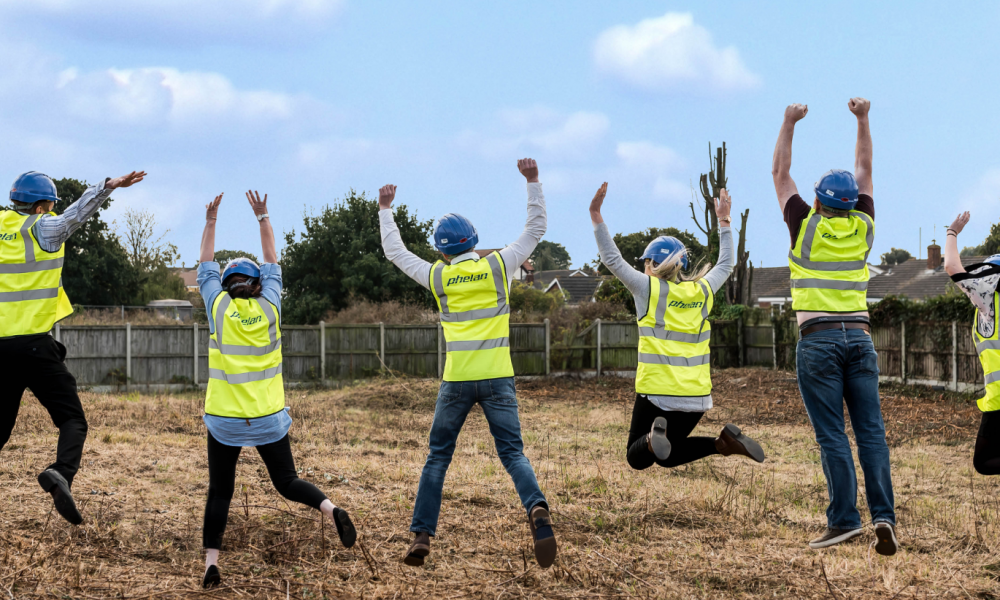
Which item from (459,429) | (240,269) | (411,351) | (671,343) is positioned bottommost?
(411,351)

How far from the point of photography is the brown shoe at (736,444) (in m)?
5.48

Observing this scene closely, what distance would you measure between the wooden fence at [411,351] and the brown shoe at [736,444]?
1441cm

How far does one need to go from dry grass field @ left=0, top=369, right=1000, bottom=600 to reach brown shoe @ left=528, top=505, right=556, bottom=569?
516mm

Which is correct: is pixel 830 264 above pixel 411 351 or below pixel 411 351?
above

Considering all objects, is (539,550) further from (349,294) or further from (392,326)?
(349,294)

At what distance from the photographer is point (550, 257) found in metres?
81.4

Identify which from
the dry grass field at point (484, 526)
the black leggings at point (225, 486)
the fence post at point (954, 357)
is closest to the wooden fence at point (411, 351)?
the fence post at point (954, 357)

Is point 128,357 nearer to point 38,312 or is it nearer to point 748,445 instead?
point 38,312

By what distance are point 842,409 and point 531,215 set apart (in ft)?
7.27

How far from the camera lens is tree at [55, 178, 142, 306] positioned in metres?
35.8

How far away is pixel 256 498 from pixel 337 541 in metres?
1.78

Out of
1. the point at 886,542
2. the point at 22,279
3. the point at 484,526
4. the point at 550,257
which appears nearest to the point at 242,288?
the point at 22,279

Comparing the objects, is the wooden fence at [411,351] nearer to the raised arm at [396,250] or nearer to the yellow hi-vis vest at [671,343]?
the yellow hi-vis vest at [671,343]

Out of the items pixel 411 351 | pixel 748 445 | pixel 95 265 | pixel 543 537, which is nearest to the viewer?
pixel 543 537
